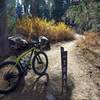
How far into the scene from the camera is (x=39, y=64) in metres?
9.31

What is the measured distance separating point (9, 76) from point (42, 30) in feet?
25.8

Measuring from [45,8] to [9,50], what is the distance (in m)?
28.1

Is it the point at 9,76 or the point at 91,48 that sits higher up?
the point at 9,76

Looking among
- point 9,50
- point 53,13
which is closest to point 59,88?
point 9,50

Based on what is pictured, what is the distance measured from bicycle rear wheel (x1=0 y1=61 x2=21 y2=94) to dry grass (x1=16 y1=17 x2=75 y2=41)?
6731mm

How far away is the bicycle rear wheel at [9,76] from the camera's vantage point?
25.9 feet

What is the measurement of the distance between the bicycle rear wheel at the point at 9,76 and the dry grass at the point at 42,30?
22.1 feet

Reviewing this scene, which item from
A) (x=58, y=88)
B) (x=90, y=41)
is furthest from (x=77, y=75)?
(x=90, y=41)

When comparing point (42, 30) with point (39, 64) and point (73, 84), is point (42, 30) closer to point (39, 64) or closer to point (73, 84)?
point (39, 64)

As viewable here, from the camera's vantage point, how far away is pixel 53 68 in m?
9.96

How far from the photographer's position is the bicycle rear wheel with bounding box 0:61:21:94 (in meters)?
7.90

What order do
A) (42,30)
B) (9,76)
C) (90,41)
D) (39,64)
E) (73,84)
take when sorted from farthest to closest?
(42,30), (90,41), (39,64), (73,84), (9,76)

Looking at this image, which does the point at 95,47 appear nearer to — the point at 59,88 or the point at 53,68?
the point at 53,68

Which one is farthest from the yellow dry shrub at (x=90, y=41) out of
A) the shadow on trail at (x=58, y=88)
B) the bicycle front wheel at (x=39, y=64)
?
the shadow on trail at (x=58, y=88)
